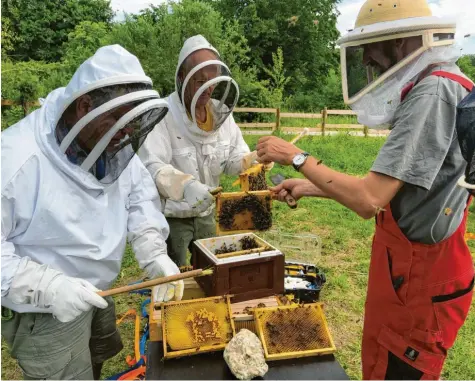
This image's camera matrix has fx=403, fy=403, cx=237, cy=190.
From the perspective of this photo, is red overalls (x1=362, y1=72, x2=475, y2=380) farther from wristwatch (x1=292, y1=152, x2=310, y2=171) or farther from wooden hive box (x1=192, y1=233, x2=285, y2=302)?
wooden hive box (x1=192, y1=233, x2=285, y2=302)

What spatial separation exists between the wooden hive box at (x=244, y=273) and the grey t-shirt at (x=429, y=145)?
880 millimetres

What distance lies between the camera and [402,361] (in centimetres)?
197

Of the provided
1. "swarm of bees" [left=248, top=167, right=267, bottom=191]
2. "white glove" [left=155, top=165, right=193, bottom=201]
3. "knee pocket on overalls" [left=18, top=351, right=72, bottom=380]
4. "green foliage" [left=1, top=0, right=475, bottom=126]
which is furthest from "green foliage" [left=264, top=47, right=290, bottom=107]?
"knee pocket on overalls" [left=18, top=351, right=72, bottom=380]

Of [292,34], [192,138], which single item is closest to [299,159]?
[192,138]

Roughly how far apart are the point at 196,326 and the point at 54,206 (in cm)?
88

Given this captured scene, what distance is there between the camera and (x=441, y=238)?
1855mm

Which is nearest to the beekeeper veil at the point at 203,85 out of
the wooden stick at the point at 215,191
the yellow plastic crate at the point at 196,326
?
the wooden stick at the point at 215,191

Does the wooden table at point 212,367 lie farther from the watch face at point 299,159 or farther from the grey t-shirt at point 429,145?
the watch face at point 299,159

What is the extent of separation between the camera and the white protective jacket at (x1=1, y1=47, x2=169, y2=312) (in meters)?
1.74

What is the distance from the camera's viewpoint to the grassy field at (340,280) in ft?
11.3

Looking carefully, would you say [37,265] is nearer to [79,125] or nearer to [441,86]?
[79,125]

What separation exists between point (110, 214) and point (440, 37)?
1.75 m

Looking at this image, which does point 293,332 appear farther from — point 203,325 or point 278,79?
point 278,79

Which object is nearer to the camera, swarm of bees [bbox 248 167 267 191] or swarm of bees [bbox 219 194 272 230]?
swarm of bees [bbox 219 194 272 230]
